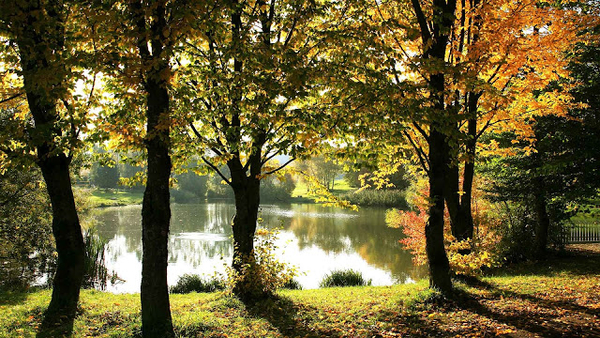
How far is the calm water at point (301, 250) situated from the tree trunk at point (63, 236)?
11.4ft

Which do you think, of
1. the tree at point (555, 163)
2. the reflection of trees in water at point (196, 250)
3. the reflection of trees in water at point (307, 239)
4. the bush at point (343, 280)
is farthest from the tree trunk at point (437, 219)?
the reflection of trees in water at point (196, 250)

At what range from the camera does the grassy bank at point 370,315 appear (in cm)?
533

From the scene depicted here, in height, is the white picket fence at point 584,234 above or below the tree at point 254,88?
below

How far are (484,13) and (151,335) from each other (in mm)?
8515

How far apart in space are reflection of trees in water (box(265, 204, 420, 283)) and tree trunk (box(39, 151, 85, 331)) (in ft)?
35.0

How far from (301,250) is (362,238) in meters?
4.95

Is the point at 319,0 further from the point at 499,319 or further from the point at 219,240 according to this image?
the point at 219,240

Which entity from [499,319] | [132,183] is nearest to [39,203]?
[132,183]

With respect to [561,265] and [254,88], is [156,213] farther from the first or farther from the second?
[561,265]

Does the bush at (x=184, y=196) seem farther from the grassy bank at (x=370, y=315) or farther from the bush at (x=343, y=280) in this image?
the grassy bank at (x=370, y=315)

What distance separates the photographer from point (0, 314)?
6148mm

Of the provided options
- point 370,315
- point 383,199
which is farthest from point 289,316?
point 383,199

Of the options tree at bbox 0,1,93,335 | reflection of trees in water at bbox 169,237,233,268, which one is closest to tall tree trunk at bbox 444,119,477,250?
tree at bbox 0,1,93,335

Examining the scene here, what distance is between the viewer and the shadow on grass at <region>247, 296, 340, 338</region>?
5535 mm
